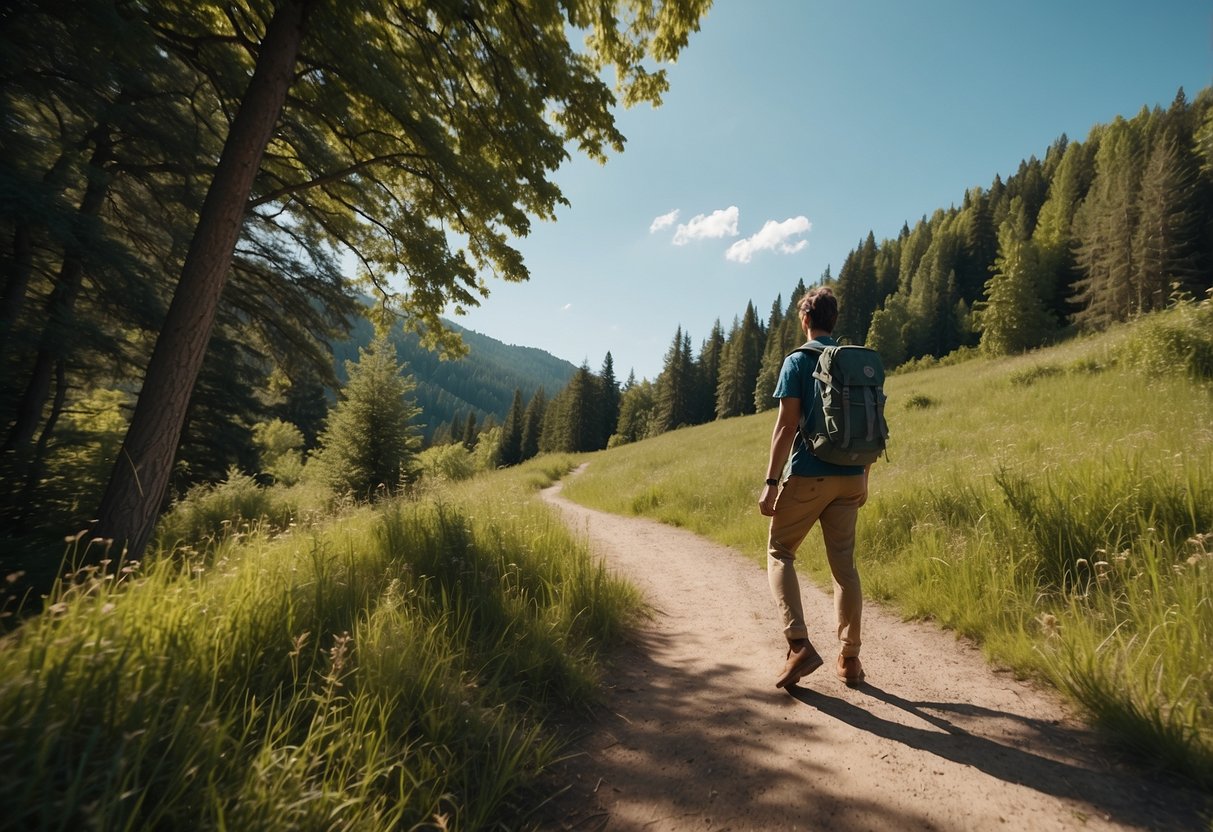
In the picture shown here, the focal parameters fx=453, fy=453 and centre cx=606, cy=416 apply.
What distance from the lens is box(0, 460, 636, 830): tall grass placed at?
1327mm

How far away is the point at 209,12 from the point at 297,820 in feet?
25.1

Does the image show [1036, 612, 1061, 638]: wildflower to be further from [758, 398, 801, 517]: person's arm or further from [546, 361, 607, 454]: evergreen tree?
[546, 361, 607, 454]: evergreen tree

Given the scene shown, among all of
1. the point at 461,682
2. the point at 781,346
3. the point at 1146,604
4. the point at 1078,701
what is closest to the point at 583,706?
the point at 461,682

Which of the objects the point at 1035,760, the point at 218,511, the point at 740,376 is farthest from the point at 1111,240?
the point at 218,511

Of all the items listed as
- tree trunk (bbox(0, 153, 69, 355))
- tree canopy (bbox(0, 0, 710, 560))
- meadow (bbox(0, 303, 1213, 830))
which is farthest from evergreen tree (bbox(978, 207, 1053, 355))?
tree trunk (bbox(0, 153, 69, 355))

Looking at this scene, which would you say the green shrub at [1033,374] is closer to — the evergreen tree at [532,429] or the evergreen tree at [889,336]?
the evergreen tree at [889,336]

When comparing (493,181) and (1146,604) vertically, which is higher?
(493,181)

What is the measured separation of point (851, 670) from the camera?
3.09 meters

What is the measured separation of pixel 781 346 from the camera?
58375 mm

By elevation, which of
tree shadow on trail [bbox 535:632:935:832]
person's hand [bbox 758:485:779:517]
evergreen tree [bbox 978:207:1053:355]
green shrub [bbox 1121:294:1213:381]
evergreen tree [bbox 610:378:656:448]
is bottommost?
tree shadow on trail [bbox 535:632:935:832]

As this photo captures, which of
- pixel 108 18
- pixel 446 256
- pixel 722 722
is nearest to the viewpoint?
pixel 722 722

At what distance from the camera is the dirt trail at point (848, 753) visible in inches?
76.5

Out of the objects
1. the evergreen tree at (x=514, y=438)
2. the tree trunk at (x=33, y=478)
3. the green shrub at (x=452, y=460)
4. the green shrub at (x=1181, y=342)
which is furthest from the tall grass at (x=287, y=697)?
the evergreen tree at (x=514, y=438)

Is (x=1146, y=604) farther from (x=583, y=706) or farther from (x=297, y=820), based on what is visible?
(x=297, y=820)
